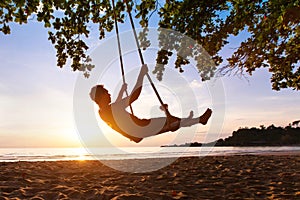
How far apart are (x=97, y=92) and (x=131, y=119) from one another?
1.81 feet

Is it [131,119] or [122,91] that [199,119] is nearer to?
[131,119]

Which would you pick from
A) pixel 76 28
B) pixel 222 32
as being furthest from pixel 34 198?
pixel 222 32

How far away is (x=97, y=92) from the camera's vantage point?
4.12 meters

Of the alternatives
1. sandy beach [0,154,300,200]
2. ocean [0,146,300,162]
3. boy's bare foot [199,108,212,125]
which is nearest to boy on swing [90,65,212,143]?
boy's bare foot [199,108,212,125]

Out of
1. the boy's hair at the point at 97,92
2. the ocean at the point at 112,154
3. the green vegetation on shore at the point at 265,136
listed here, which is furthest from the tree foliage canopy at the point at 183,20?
the green vegetation on shore at the point at 265,136

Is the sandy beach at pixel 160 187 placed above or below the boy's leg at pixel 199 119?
below

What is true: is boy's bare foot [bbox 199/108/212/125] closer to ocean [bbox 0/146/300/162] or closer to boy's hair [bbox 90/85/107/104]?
boy's hair [bbox 90/85/107/104]

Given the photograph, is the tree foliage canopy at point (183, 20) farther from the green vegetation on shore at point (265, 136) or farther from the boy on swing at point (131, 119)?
the green vegetation on shore at point (265, 136)

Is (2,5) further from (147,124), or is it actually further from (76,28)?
(147,124)

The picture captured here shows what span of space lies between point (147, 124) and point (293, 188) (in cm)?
320

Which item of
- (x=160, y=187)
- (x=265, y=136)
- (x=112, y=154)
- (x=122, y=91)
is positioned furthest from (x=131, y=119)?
(x=265, y=136)

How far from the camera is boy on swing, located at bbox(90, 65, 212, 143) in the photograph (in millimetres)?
3871

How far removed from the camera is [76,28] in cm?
495

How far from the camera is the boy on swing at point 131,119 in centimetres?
387
